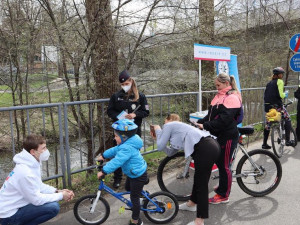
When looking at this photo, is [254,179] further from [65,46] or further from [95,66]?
[65,46]

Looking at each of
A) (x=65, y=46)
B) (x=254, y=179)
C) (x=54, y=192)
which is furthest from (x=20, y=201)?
(x=65, y=46)

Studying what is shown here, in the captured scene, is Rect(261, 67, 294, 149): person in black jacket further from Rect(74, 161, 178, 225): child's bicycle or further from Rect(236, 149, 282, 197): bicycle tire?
Rect(74, 161, 178, 225): child's bicycle

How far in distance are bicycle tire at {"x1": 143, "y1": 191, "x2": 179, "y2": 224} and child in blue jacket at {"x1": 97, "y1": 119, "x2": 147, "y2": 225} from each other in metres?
0.20

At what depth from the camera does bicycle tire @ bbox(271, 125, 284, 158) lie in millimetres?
5793

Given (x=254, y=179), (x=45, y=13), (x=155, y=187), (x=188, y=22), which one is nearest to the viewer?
(x=254, y=179)

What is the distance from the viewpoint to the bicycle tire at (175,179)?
13.0 feet

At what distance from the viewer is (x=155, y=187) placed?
4.30 m

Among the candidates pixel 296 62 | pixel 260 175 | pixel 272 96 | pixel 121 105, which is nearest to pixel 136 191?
pixel 121 105

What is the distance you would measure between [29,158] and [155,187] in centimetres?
225

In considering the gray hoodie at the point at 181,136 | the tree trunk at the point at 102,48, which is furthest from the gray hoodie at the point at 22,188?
the tree trunk at the point at 102,48

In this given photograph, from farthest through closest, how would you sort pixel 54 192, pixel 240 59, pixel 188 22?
pixel 240 59, pixel 188 22, pixel 54 192

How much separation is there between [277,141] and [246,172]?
2539mm

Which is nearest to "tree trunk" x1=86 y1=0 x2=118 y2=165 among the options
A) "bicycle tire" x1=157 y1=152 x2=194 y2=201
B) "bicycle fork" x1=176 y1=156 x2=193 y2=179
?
"bicycle tire" x1=157 y1=152 x2=194 y2=201

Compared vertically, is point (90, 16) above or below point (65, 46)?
above
